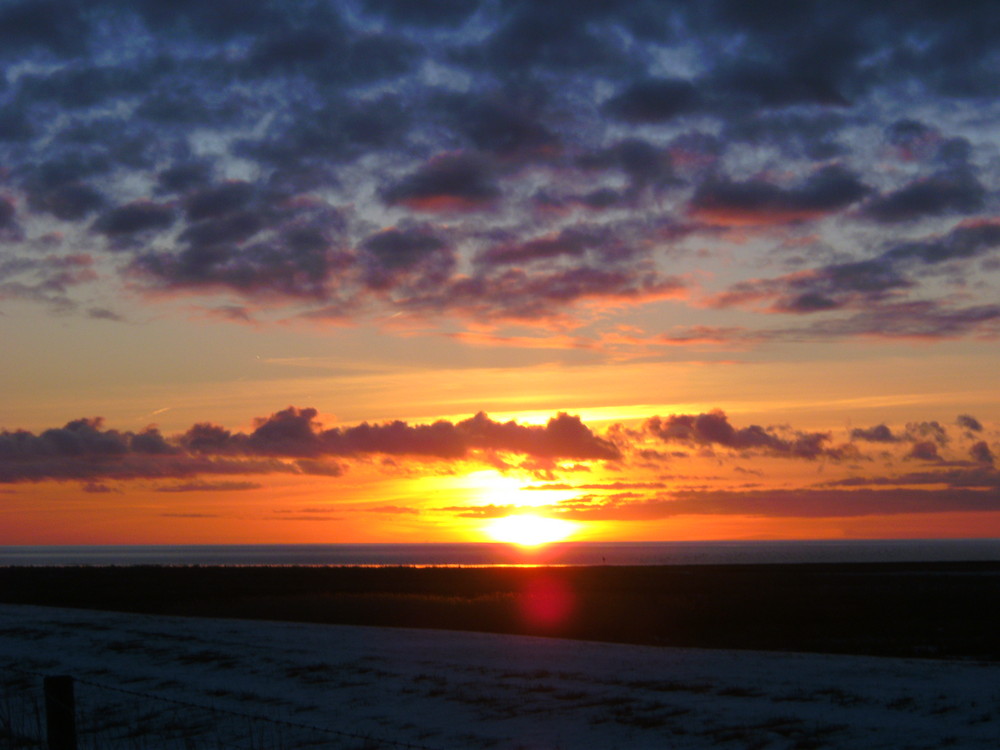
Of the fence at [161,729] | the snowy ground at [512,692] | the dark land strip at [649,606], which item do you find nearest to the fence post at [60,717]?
the fence at [161,729]

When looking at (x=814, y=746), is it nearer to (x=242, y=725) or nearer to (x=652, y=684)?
(x=652, y=684)

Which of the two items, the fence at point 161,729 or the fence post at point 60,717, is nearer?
the fence post at point 60,717

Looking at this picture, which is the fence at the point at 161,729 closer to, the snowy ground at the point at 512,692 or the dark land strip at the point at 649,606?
the snowy ground at the point at 512,692

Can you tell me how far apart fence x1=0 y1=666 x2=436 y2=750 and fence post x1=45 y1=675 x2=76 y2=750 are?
17.0 ft

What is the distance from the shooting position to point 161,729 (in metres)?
18.7

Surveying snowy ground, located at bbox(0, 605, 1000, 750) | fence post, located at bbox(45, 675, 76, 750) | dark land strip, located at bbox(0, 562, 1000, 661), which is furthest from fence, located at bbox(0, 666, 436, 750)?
dark land strip, located at bbox(0, 562, 1000, 661)

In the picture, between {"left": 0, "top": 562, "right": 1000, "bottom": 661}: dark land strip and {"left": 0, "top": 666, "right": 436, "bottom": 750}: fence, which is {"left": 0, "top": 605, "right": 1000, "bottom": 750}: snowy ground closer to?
{"left": 0, "top": 666, "right": 436, "bottom": 750}: fence

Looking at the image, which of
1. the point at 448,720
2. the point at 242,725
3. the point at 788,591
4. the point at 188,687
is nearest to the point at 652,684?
the point at 448,720

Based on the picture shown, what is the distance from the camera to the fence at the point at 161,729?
55.8 ft

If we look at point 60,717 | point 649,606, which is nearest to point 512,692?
point 60,717

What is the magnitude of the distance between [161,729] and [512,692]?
7253mm

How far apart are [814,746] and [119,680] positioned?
663 inches

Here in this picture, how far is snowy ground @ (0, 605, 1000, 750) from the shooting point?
17234 mm

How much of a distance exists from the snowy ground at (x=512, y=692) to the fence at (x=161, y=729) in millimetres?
79
